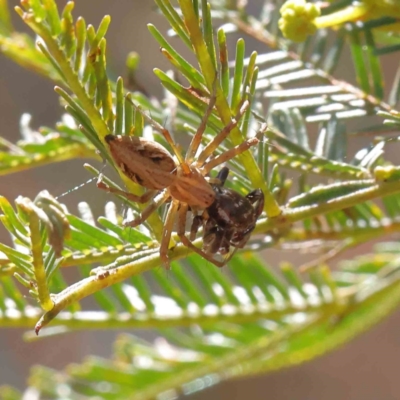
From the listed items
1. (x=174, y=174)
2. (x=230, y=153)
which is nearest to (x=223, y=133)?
(x=230, y=153)

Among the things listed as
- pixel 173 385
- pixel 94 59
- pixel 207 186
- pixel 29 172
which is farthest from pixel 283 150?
pixel 29 172

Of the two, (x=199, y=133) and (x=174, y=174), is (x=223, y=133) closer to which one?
(x=199, y=133)

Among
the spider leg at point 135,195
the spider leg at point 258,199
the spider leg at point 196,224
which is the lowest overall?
the spider leg at point 196,224

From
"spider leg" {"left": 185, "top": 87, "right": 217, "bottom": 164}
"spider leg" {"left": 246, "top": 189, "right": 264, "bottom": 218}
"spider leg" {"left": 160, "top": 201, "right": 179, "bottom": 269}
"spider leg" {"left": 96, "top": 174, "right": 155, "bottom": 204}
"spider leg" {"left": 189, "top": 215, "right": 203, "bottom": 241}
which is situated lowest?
"spider leg" {"left": 189, "top": 215, "right": 203, "bottom": 241}

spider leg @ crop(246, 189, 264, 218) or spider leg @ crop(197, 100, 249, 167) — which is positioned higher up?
spider leg @ crop(197, 100, 249, 167)

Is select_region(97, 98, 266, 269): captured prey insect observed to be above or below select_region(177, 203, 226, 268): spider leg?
above

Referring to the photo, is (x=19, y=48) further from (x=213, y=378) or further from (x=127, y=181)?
(x=213, y=378)

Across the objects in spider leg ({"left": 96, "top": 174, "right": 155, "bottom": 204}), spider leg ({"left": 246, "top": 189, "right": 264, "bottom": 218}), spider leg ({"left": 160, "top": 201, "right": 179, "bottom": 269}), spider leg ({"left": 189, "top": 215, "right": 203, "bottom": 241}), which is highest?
spider leg ({"left": 96, "top": 174, "right": 155, "bottom": 204})
